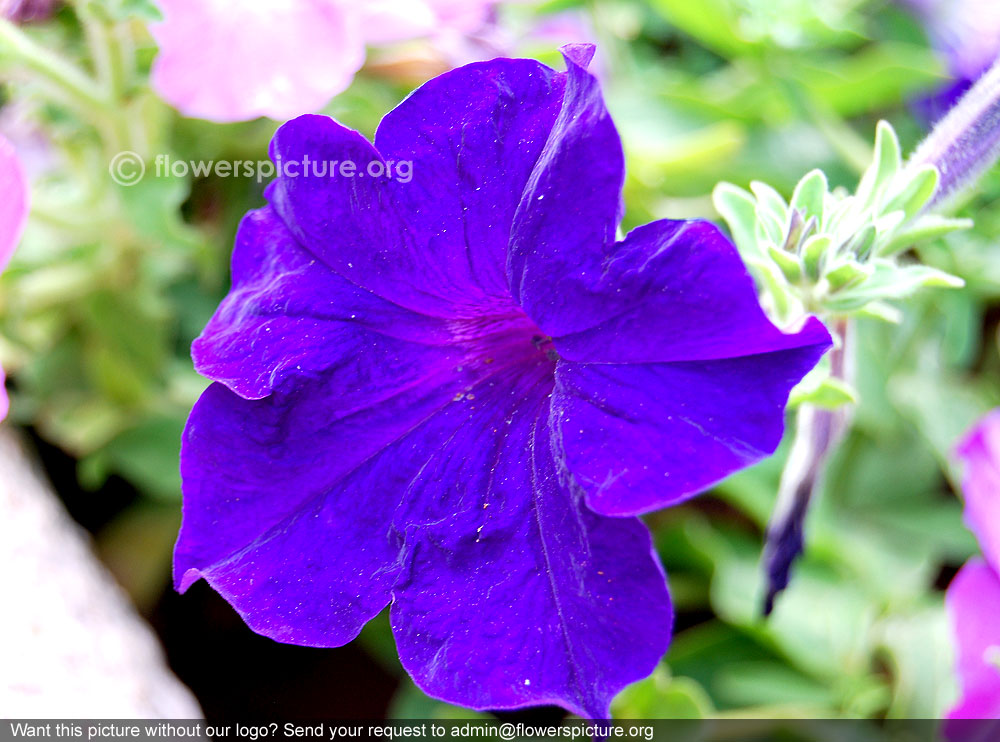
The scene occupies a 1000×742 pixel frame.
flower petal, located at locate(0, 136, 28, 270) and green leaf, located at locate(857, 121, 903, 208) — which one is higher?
green leaf, located at locate(857, 121, 903, 208)

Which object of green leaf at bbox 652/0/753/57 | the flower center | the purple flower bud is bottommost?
the flower center

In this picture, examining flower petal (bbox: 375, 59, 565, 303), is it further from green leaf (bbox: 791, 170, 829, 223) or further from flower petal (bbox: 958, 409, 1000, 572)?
flower petal (bbox: 958, 409, 1000, 572)

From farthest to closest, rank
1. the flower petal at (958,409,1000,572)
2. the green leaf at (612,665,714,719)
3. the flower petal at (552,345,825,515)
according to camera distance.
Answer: the green leaf at (612,665,714,719) < the flower petal at (958,409,1000,572) < the flower petal at (552,345,825,515)

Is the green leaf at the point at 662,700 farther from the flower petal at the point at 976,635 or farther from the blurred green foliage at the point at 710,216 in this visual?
the flower petal at the point at 976,635

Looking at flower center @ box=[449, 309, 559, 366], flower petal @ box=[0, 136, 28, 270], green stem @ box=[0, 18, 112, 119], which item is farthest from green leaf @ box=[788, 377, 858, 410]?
green stem @ box=[0, 18, 112, 119]

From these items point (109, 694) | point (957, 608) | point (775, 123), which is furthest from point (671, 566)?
point (109, 694)

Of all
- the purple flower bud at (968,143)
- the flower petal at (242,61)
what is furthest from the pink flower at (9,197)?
the purple flower bud at (968,143)

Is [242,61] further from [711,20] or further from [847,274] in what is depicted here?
[711,20]
